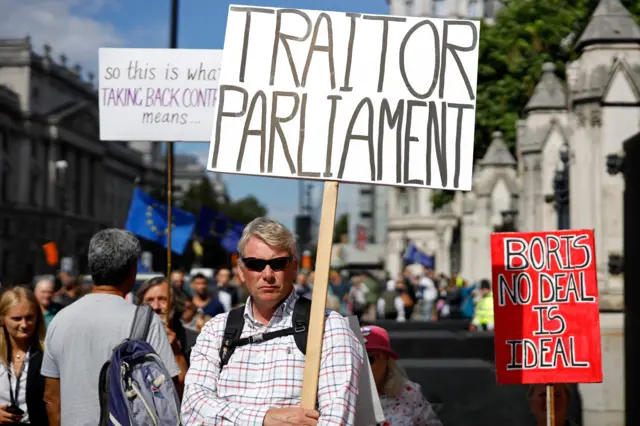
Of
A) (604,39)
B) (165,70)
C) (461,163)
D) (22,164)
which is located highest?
(22,164)

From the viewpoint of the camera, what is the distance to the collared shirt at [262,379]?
3.89 m

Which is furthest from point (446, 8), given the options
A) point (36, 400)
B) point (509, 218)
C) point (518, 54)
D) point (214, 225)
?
point (36, 400)

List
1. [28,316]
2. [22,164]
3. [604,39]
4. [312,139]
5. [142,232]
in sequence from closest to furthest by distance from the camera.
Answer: [312,139]
[28,316]
[142,232]
[604,39]
[22,164]

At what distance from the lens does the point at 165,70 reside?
796 centimetres

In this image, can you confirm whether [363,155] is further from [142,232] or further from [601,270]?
[601,270]

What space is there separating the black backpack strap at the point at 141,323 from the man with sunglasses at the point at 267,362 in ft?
2.28

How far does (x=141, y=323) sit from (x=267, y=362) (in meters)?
0.96

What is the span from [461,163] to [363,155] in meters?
0.42

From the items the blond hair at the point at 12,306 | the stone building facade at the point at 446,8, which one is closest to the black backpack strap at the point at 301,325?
the blond hair at the point at 12,306

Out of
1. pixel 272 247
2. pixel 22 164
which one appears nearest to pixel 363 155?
pixel 272 247

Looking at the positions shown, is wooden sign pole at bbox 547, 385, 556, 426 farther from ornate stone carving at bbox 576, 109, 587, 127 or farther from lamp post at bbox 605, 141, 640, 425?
ornate stone carving at bbox 576, 109, 587, 127

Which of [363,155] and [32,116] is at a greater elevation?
[32,116]

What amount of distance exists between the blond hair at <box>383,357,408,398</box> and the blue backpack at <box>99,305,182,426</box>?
5.37 feet

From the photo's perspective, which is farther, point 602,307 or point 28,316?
A: point 602,307
